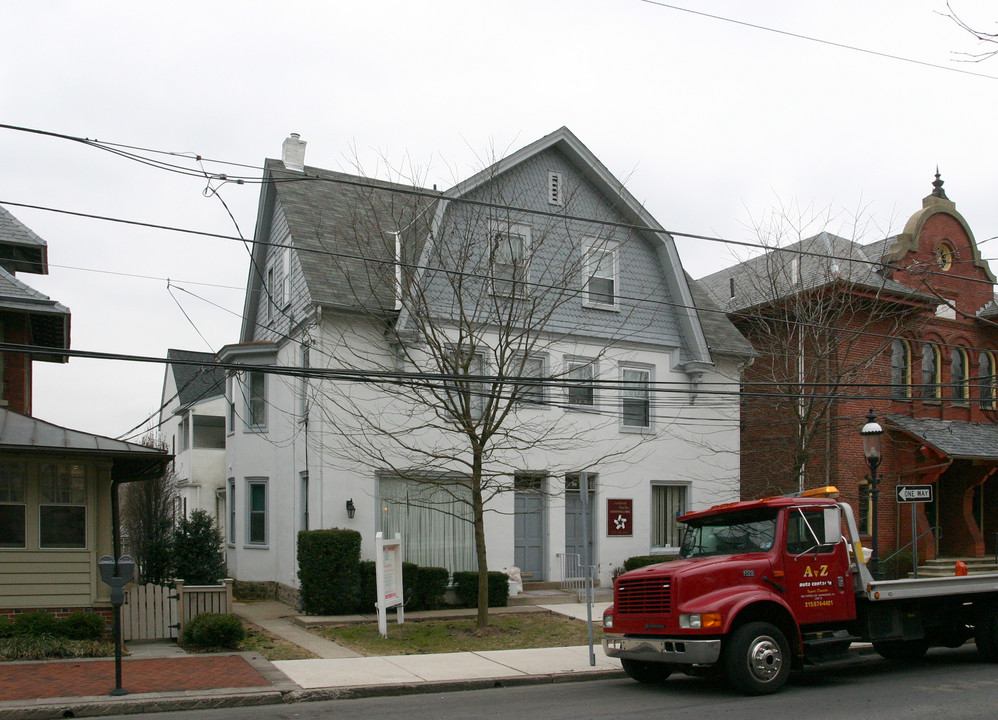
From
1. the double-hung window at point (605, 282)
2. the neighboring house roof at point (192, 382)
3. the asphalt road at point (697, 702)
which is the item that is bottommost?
the asphalt road at point (697, 702)

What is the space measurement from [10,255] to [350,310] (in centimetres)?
743

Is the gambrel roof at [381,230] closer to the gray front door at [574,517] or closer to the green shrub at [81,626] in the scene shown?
the gray front door at [574,517]

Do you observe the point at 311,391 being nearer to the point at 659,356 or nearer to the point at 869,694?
the point at 659,356

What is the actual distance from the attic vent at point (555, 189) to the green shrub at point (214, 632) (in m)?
12.5

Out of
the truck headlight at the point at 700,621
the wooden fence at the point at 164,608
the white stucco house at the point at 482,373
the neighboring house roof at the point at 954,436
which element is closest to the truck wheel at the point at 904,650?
the truck headlight at the point at 700,621

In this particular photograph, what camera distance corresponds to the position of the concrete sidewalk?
10305mm

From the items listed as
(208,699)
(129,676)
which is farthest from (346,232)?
(208,699)

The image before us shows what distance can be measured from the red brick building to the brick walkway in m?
13.5

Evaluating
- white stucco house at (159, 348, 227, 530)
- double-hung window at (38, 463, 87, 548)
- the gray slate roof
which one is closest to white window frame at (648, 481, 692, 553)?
the gray slate roof

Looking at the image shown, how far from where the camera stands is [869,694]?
10.8 meters

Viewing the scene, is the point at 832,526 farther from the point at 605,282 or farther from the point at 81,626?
the point at 605,282

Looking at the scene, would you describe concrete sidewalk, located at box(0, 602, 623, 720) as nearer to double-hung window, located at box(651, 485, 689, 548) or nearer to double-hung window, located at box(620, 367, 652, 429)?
double-hung window, located at box(651, 485, 689, 548)

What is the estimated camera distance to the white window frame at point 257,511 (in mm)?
22156

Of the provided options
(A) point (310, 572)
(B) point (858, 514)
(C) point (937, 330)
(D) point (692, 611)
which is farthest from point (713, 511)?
(C) point (937, 330)
